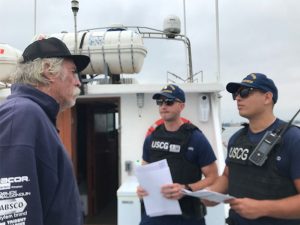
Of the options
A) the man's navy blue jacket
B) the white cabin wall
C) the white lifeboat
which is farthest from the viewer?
the white lifeboat

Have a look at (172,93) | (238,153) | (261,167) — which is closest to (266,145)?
(261,167)

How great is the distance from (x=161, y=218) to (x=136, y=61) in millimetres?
2877

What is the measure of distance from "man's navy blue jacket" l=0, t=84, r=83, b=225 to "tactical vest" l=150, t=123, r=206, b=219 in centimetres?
137

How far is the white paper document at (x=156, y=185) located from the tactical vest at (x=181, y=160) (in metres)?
0.13

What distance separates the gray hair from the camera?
1.38 m

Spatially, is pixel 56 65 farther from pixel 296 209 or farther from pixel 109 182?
pixel 109 182

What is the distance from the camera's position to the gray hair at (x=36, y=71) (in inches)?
54.3

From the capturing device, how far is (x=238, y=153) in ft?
7.00

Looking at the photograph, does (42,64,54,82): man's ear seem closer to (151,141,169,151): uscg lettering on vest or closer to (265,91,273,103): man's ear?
(265,91,273,103): man's ear

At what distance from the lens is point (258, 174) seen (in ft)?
6.48

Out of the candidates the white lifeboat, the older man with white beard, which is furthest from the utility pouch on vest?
the white lifeboat

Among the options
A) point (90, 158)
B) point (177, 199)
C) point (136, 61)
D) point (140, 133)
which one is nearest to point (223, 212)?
point (177, 199)

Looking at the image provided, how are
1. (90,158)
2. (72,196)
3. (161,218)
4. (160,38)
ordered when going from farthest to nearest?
(160,38) < (90,158) < (161,218) < (72,196)

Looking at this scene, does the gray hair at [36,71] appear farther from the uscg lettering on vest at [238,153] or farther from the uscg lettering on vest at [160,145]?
the uscg lettering on vest at [160,145]
